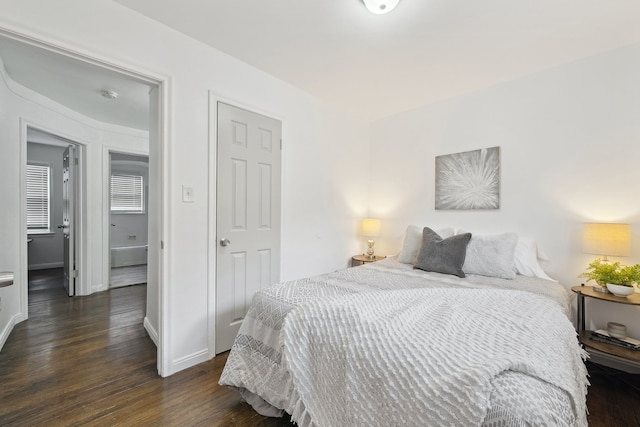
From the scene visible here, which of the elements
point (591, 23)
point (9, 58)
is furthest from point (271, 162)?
point (591, 23)

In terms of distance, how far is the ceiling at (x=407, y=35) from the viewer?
5.93 feet

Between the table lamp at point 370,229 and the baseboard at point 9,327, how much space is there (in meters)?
3.53

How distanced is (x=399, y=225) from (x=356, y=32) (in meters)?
2.21

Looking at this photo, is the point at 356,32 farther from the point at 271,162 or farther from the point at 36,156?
the point at 36,156

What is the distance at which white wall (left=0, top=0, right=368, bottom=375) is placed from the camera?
1715mm

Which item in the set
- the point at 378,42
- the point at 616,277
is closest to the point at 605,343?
the point at 616,277

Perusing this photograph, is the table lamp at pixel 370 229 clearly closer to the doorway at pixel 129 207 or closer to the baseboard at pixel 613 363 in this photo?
the baseboard at pixel 613 363

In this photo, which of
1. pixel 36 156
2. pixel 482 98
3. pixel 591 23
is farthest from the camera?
pixel 36 156

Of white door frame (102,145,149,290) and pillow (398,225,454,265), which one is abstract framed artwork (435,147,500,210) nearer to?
pillow (398,225,454,265)

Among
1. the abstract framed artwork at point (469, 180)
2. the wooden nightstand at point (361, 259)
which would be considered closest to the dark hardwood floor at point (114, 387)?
the abstract framed artwork at point (469, 180)

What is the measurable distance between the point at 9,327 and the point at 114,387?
1625 mm

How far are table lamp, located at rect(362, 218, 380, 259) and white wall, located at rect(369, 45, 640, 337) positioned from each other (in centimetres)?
52

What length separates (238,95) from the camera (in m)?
2.47

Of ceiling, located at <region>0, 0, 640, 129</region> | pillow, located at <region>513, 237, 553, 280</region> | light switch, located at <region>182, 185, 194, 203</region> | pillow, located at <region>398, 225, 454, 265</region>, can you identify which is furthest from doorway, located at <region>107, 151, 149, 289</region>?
pillow, located at <region>513, 237, 553, 280</region>
